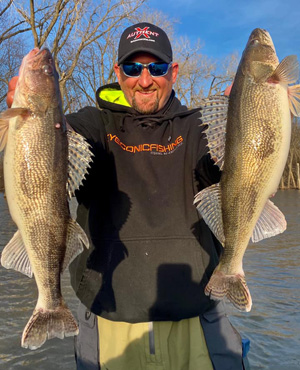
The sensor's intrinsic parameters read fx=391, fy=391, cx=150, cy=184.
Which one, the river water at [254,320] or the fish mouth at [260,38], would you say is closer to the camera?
the fish mouth at [260,38]

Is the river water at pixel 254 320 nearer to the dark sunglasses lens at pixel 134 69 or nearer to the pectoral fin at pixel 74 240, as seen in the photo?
the pectoral fin at pixel 74 240

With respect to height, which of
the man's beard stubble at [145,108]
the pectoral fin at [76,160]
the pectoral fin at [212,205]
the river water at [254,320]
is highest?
the man's beard stubble at [145,108]

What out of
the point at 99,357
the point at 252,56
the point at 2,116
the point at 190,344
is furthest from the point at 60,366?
the point at 252,56

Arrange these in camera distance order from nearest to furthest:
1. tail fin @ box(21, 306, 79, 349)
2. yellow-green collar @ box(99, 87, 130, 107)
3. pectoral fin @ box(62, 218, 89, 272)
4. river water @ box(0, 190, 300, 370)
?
tail fin @ box(21, 306, 79, 349), pectoral fin @ box(62, 218, 89, 272), yellow-green collar @ box(99, 87, 130, 107), river water @ box(0, 190, 300, 370)

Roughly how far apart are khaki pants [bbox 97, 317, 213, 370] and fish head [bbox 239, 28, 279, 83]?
190 cm

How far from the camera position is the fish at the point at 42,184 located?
248 cm

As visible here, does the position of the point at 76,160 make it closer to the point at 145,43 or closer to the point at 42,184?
the point at 42,184

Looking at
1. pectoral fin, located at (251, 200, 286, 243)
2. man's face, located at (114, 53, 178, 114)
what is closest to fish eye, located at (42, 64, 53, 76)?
man's face, located at (114, 53, 178, 114)

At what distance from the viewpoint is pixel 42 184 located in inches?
98.4

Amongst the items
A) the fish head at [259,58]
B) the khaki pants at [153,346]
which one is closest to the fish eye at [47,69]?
the fish head at [259,58]

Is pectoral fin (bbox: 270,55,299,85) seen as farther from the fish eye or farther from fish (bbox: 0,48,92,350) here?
the fish eye

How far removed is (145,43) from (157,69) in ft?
0.81

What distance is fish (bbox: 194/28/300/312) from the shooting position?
7.90 ft

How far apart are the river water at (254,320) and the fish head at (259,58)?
3.34 m
